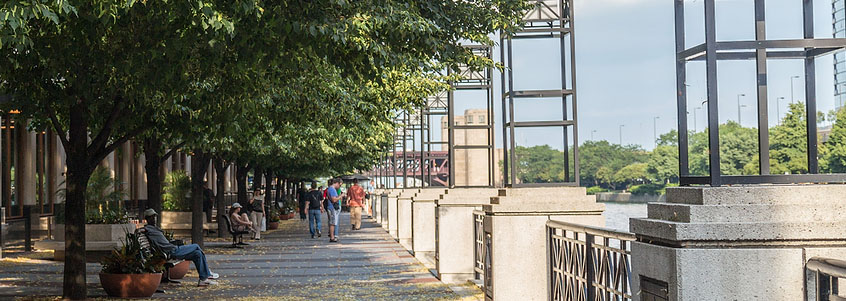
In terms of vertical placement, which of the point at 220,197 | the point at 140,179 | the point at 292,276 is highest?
the point at 140,179

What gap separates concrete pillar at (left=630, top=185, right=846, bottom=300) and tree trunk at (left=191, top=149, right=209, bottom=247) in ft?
60.3

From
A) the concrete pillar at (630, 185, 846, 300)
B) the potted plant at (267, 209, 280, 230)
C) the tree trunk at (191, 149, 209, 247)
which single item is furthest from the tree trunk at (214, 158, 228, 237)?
the concrete pillar at (630, 185, 846, 300)

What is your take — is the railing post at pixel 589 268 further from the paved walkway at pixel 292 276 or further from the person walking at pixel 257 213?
the person walking at pixel 257 213

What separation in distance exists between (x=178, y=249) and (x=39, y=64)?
3585 millimetres

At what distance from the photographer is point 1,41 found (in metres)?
7.13

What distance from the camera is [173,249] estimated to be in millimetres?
13961

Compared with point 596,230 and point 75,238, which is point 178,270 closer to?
point 75,238

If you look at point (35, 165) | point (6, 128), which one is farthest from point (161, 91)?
point (35, 165)

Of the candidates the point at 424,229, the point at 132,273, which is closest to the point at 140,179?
the point at 424,229

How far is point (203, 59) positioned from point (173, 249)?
16.4 ft

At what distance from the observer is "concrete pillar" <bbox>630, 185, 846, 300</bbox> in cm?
475

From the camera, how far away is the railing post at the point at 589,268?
773 centimetres

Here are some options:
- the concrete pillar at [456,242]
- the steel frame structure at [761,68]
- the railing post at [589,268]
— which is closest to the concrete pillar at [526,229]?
the railing post at [589,268]

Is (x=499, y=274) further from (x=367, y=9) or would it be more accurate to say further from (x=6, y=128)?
Answer: (x=6, y=128)
